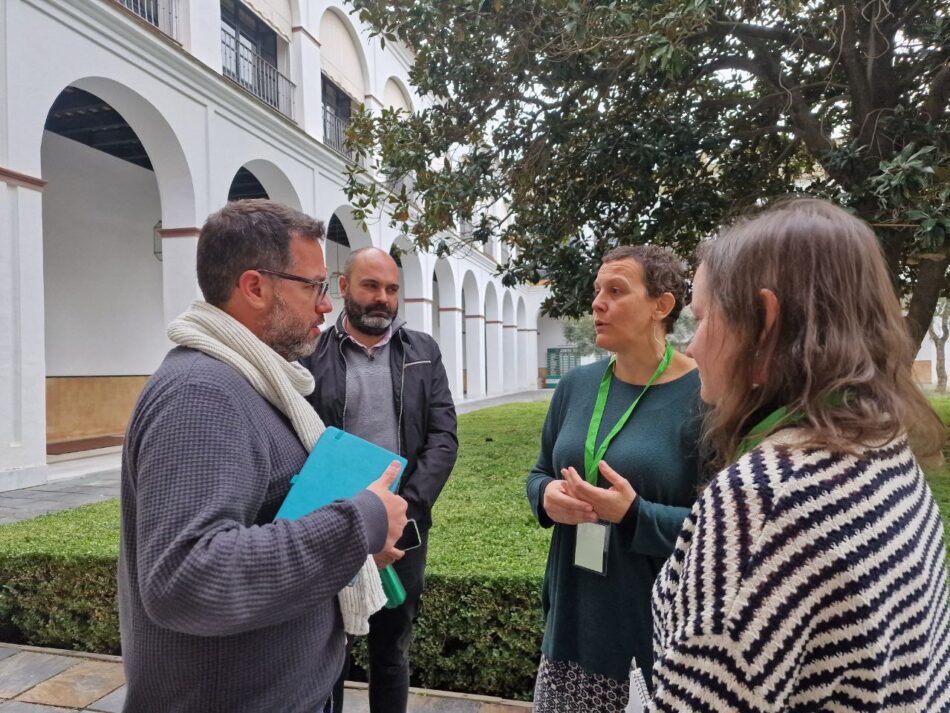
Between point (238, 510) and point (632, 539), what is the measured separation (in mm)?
933

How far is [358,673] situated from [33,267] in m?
5.86

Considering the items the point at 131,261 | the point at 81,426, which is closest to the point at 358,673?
the point at 81,426

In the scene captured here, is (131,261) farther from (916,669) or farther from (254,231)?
(916,669)

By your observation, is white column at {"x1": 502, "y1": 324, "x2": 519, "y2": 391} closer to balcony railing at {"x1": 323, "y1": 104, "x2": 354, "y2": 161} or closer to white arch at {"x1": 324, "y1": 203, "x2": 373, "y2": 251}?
white arch at {"x1": 324, "y1": 203, "x2": 373, "y2": 251}

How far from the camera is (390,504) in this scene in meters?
1.23

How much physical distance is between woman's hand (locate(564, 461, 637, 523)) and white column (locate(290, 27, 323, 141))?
11.1 meters

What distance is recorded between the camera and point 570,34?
454 centimetres

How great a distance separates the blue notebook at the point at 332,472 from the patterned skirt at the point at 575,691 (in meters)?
0.82

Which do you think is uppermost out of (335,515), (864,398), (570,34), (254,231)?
(570,34)

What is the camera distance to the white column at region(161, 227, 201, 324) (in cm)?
828

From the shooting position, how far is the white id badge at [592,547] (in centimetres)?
161

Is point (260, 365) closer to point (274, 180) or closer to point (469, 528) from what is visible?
point (469, 528)

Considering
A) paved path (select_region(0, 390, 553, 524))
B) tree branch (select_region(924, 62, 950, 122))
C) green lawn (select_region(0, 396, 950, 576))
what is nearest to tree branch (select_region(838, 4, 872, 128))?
tree branch (select_region(924, 62, 950, 122))

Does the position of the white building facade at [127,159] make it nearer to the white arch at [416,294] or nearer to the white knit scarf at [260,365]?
the white arch at [416,294]
